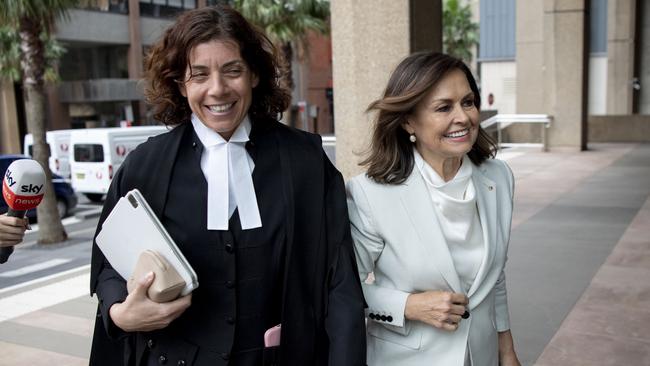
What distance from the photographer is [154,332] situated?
193 cm

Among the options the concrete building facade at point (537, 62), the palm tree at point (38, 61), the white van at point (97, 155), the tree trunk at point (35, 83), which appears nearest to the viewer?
the concrete building facade at point (537, 62)

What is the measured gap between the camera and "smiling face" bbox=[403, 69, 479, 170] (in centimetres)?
206

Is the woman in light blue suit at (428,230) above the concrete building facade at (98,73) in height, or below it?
below

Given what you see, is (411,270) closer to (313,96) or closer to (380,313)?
(380,313)

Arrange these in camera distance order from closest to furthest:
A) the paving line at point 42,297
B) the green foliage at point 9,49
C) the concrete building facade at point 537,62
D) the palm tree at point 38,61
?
1. the concrete building facade at point 537,62
2. the paving line at point 42,297
3. the palm tree at point 38,61
4. the green foliage at point 9,49

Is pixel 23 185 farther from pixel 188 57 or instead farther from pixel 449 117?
pixel 449 117

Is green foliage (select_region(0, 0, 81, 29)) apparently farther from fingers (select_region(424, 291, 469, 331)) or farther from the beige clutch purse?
fingers (select_region(424, 291, 469, 331))

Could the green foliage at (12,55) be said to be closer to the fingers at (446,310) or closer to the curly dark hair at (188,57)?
the curly dark hair at (188,57)

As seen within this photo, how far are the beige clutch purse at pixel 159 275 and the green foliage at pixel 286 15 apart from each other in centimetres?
2041

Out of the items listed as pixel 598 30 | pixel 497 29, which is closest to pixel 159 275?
pixel 598 30

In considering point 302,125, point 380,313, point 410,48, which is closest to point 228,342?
point 380,313

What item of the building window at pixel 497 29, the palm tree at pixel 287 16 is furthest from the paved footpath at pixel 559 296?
the building window at pixel 497 29

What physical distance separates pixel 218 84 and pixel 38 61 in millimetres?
12225

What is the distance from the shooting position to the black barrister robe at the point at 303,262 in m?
1.91
